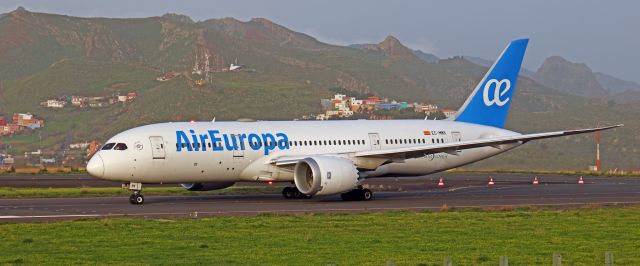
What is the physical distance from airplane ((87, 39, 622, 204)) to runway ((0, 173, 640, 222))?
34.5 inches

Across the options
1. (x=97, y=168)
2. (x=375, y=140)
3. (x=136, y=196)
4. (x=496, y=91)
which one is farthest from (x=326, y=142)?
(x=496, y=91)

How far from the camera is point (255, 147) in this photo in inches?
1741

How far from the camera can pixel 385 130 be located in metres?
48.2

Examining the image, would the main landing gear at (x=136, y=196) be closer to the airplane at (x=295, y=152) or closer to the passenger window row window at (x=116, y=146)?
the airplane at (x=295, y=152)

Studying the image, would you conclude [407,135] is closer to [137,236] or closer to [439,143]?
[439,143]

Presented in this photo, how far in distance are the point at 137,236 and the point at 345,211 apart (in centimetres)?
1061

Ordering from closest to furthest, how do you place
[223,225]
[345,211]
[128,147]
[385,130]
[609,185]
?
1. [223,225]
2. [345,211]
3. [128,147]
4. [385,130]
5. [609,185]

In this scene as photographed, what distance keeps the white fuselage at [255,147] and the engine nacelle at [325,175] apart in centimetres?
107

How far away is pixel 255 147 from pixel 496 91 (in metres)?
13.9

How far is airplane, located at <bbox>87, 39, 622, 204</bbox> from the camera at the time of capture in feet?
138

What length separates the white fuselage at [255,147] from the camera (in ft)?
137

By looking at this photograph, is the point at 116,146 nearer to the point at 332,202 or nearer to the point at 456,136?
the point at 332,202

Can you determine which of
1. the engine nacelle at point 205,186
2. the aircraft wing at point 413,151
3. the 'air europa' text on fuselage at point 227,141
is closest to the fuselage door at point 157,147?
the 'air europa' text on fuselage at point 227,141

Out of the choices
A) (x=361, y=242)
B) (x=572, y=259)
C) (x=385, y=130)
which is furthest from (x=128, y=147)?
(x=572, y=259)
